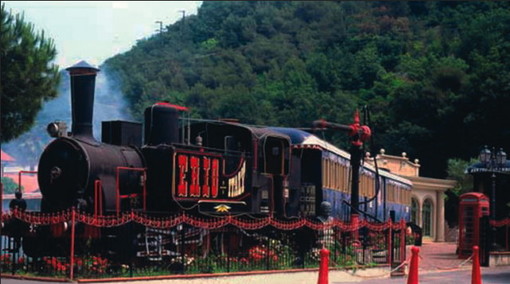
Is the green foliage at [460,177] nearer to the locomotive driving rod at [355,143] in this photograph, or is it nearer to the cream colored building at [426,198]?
the cream colored building at [426,198]

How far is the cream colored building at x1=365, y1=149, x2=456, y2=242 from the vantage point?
A: 46.8m

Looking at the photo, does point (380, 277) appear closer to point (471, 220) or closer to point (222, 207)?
point (222, 207)

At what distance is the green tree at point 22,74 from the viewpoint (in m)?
34.0

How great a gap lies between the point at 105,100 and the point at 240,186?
75826 mm

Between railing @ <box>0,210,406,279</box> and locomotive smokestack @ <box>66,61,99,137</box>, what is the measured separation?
1.96 metres

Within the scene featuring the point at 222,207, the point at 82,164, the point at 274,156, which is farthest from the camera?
the point at 274,156

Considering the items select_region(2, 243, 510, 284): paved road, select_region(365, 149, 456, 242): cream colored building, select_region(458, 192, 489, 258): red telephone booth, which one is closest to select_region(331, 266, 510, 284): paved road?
select_region(2, 243, 510, 284): paved road

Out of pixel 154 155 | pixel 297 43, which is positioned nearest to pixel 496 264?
pixel 154 155

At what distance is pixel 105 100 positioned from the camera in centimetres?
9575

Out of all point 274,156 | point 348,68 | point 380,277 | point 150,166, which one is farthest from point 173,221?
point 348,68

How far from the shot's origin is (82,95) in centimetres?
1883

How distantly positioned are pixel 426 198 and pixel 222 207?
29120mm

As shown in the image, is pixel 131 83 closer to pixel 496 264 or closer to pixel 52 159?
pixel 496 264

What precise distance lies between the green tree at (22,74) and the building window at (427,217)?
2152 cm
